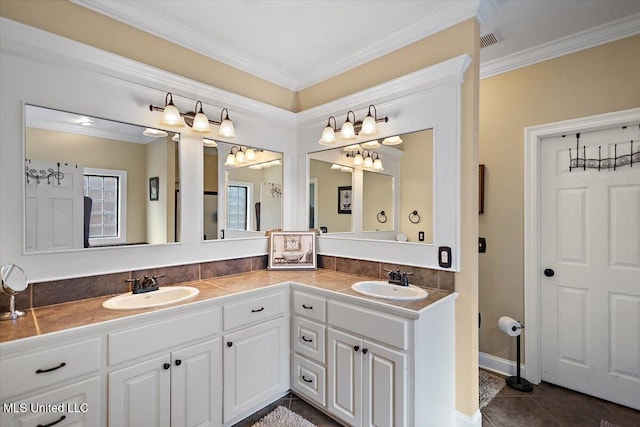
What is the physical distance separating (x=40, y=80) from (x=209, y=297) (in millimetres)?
1557

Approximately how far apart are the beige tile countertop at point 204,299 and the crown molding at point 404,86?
141cm

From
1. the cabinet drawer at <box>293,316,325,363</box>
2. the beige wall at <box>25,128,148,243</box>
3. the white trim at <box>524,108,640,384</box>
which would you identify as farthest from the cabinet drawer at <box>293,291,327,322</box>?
the white trim at <box>524,108,640,384</box>

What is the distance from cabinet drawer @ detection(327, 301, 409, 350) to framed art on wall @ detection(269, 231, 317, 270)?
82 cm

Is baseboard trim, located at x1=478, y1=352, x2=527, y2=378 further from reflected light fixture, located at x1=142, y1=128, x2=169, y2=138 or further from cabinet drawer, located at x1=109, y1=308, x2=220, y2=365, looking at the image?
reflected light fixture, located at x1=142, y1=128, x2=169, y2=138

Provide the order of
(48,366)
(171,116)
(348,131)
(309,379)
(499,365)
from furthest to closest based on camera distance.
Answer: (499,365) → (348,131) → (309,379) → (171,116) → (48,366)

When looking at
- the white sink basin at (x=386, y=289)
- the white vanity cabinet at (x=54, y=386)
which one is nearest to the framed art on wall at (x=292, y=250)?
the white sink basin at (x=386, y=289)

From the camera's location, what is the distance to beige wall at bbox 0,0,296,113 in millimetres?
1662

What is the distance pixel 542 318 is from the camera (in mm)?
2533

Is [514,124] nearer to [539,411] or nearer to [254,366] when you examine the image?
[539,411]

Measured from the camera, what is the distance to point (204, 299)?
1832mm

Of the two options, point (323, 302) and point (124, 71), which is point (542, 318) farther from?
point (124, 71)

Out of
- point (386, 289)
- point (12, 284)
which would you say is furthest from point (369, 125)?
point (12, 284)

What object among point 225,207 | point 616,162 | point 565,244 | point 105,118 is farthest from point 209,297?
point 616,162

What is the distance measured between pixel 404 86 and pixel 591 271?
2041 mm
